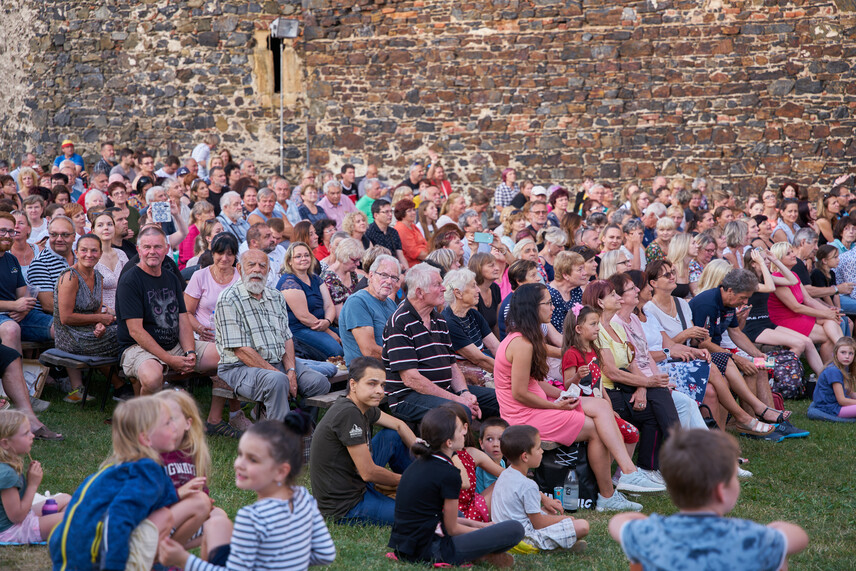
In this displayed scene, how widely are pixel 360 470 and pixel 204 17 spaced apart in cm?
1339

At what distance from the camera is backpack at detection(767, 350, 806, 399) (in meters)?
8.35

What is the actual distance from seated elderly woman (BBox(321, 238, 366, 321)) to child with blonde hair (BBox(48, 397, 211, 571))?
13.8 ft

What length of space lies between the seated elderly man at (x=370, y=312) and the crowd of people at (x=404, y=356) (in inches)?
0.6

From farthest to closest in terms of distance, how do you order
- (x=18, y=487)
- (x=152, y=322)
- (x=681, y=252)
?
(x=681, y=252) < (x=152, y=322) < (x=18, y=487)

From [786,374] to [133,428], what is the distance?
21.9 feet

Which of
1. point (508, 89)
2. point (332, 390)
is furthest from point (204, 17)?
point (332, 390)

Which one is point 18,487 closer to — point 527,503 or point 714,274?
point 527,503

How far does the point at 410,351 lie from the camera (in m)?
5.70

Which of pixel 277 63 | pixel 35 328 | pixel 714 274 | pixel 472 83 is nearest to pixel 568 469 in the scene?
pixel 714 274

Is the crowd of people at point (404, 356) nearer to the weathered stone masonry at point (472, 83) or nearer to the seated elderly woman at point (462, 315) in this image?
the seated elderly woman at point (462, 315)

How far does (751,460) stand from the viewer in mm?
6652

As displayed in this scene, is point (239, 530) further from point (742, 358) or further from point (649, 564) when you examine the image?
point (742, 358)

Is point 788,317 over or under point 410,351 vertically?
under

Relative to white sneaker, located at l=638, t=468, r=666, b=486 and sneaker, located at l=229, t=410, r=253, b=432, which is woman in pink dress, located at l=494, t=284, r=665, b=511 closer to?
white sneaker, located at l=638, t=468, r=666, b=486
